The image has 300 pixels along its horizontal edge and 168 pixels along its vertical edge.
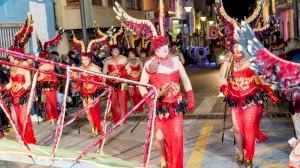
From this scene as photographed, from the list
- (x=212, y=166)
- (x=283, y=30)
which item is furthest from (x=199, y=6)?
(x=212, y=166)

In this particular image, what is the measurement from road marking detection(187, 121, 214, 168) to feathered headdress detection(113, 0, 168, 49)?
6.54 feet

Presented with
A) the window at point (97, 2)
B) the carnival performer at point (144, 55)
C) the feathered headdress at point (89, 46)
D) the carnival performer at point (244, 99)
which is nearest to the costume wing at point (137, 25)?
the carnival performer at point (244, 99)

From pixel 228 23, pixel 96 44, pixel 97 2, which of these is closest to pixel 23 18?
pixel 96 44

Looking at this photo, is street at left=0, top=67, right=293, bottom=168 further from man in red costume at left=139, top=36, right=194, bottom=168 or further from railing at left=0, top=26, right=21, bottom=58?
railing at left=0, top=26, right=21, bottom=58

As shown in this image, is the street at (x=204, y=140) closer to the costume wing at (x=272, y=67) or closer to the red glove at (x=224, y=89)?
the red glove at (x=224, y=89)

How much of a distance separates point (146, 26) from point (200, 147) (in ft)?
9.08

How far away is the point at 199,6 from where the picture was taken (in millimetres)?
78312

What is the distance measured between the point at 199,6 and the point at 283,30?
41404 mm

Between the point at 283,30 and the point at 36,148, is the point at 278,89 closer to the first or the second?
the point at 36,148

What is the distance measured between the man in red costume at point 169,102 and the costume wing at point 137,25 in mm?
199

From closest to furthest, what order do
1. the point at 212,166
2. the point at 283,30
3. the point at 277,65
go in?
the point at 277,65
the point at 212,166
the point at 283,30

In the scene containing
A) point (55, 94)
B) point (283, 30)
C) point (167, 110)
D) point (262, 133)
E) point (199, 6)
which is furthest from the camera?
point (199, 6)

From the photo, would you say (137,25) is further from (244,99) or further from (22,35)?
(22,35)

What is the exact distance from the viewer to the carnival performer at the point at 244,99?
24.7 ft
